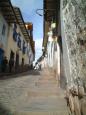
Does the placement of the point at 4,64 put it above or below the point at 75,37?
below

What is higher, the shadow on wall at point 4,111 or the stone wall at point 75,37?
the stone wall at point 75,37

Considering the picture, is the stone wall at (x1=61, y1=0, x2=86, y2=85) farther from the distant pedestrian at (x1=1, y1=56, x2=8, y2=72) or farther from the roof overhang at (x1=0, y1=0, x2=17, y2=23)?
the distant pedestrian at (x1=1, y1=56, x2=8, y2=72)

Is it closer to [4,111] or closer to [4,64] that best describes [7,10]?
[4,64]

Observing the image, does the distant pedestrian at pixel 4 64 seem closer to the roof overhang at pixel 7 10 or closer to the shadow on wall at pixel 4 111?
the roof overhang at pixel 7 10

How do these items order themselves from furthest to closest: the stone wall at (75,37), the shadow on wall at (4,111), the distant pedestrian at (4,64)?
the distant pedestrian at (4,64) < the shadow on wall at (4,111) < the stone wall at (75,37)

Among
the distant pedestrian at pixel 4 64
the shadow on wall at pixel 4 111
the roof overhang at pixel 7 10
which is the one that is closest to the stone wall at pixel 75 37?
the shadow on wall at pixel 4 111

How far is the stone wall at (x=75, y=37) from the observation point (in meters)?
3.49

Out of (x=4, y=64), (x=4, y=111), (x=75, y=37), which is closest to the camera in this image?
Result: (x=75, y=37)

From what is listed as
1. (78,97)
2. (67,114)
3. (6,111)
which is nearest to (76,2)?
(78,97)

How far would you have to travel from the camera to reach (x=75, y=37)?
3598mm

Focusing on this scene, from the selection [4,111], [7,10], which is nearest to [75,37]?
[4,111]

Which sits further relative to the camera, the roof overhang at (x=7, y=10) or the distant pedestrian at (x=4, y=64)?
the distant pedestrian at (x=4, y=64)

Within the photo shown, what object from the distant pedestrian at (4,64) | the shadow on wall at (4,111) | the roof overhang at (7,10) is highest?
the roof overhang at (7,10)

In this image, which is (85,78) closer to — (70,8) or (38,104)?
(70,8)
